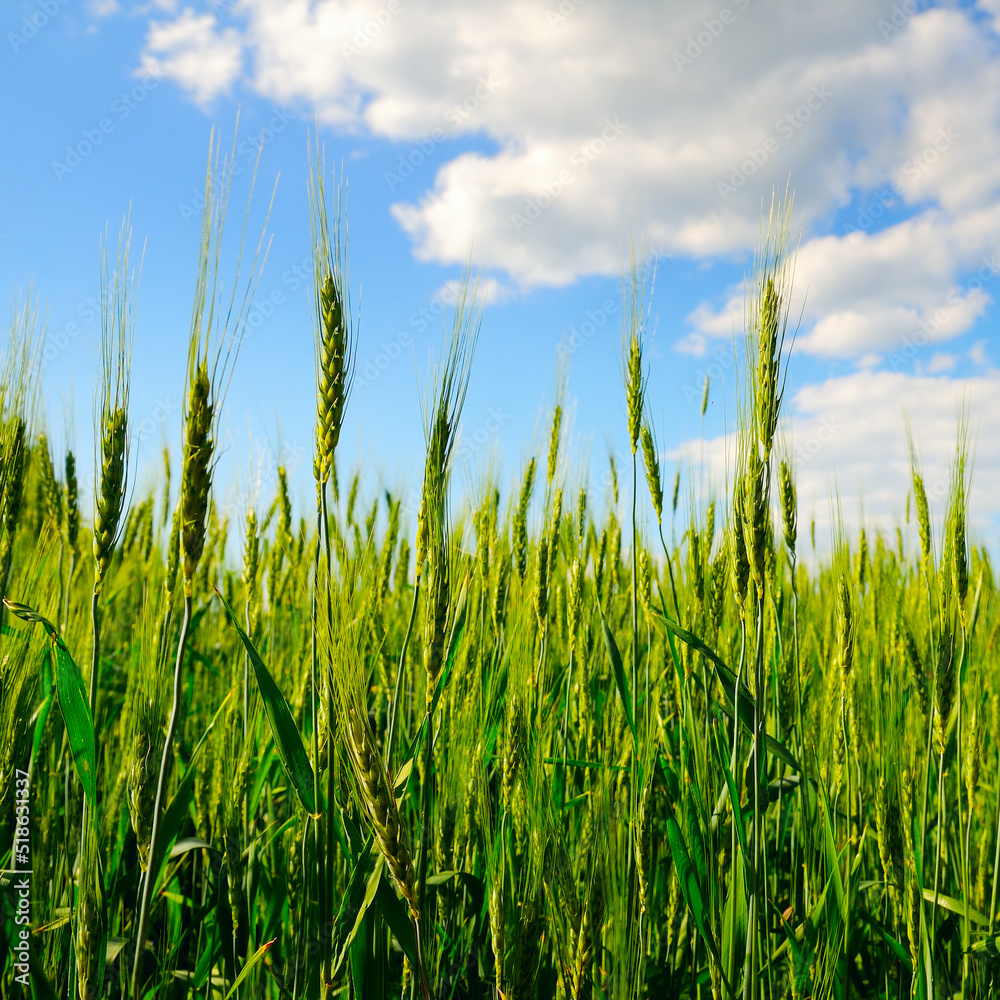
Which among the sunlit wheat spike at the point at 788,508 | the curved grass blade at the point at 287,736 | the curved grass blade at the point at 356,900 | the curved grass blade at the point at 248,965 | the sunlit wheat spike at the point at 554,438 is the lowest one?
the curved grass blade at the point at 248,965

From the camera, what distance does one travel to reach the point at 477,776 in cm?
177

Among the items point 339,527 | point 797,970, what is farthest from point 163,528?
point 797,970

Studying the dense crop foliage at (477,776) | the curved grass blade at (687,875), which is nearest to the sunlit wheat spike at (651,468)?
the dense crop foliage at (477,776)

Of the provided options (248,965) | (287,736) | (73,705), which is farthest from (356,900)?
(73,705)

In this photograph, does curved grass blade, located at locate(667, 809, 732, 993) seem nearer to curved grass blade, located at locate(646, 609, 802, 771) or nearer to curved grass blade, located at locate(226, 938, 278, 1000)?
curved grass blade, located at locate(646, 609, 802, 771)

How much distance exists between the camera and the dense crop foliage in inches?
44.8

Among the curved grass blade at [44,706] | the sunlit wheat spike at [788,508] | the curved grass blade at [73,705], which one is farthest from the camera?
the sunlit wheat spike at [788,508]

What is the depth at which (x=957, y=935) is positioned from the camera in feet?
6.26

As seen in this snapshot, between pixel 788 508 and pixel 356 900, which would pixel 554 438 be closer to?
pixel 788 508

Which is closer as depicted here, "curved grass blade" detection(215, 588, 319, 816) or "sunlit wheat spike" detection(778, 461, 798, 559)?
"curved grass blade" detection(215, 588, 319, 816)

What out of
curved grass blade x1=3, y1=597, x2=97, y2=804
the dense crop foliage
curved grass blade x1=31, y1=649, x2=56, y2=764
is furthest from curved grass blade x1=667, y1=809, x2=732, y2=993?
curved grass blade x1=31, y1=649, x2=56, y2=764

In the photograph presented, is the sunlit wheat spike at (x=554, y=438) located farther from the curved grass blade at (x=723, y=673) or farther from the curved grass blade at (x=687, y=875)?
the curved grass blade at (x=687, y=875)

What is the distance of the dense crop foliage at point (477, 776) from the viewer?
114 centimetres

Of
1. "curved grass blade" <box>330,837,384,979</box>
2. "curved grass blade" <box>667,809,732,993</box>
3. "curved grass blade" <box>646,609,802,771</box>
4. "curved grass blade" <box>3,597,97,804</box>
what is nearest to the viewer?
"curved grass blade" <box>330,837,384,979</box>
